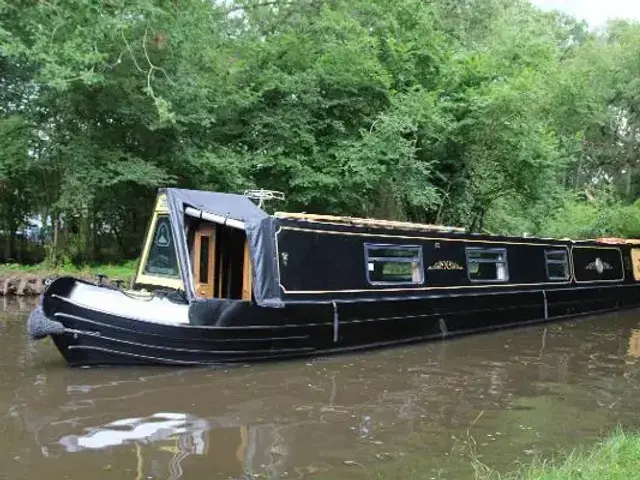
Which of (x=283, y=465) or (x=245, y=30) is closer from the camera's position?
(x=283, y=465)

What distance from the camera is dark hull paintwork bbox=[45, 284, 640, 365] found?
26.1 feet

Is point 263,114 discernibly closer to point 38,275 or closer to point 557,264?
point 38,275

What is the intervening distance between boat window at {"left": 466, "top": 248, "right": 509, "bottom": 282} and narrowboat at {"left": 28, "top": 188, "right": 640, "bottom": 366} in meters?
0.02

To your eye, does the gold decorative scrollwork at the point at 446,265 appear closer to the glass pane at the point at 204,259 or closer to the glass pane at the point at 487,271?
the glass pane at the point at 487,271

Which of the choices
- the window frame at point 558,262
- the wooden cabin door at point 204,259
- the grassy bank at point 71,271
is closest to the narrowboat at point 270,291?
the wooden cabin door at point 204,259

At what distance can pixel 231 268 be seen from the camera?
966 centimetres

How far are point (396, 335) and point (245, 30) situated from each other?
39.7ft

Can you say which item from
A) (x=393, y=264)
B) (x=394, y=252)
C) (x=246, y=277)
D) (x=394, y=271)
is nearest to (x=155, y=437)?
(x=246, y=277)

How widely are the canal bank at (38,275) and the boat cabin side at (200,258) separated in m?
4.29

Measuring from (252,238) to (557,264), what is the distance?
8218mm

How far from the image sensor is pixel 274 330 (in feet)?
28.9

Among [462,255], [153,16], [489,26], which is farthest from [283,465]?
[489,26]

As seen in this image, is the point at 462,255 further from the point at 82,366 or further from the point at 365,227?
the point at 82,366

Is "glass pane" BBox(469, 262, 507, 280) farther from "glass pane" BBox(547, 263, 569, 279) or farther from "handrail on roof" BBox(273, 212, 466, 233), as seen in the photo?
"glass pane" BBox(547, 263, 569, 279)
